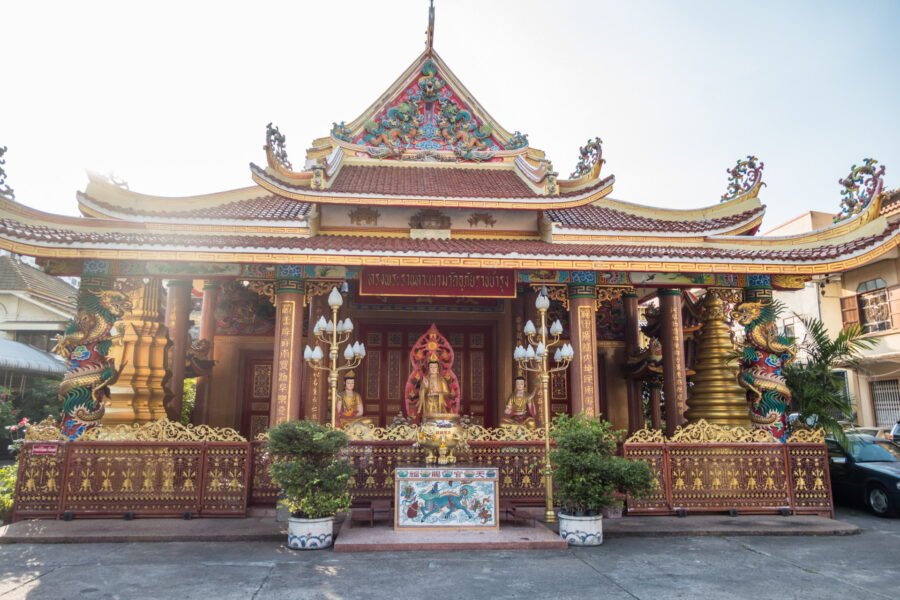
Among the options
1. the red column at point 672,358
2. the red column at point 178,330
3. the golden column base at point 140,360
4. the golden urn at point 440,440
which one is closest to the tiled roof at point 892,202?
the red column at point 672,358

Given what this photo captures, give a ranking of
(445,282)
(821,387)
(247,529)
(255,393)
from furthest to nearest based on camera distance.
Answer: (255,393) → (821,387) → (445,282) → (247,529)

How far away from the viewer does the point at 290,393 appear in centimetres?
942

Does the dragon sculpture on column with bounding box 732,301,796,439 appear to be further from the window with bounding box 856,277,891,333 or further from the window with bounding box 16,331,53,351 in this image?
the window with bounding box 16,331,53,351

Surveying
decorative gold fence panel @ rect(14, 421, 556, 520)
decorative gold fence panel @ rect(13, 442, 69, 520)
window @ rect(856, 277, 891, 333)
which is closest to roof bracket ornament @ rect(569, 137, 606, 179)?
decorative gold fence panel @ rect(14, 421, 556, 520)

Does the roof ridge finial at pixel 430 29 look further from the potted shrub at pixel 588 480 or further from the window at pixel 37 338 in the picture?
the window at pixel 37 338

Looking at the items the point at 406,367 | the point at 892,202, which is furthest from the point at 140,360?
the point at 892,202

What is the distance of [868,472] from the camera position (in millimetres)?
10461

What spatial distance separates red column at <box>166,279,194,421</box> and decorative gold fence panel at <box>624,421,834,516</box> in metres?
8.62

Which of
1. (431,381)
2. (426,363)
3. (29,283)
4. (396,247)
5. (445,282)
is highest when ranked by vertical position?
(29,283)

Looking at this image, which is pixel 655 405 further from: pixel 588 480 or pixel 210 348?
pixel 210 348

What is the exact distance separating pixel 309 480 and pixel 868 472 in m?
9.71

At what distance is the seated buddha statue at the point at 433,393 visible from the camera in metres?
10.9

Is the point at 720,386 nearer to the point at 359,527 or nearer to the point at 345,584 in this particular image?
the point at 359,527

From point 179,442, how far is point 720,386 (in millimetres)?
8765
